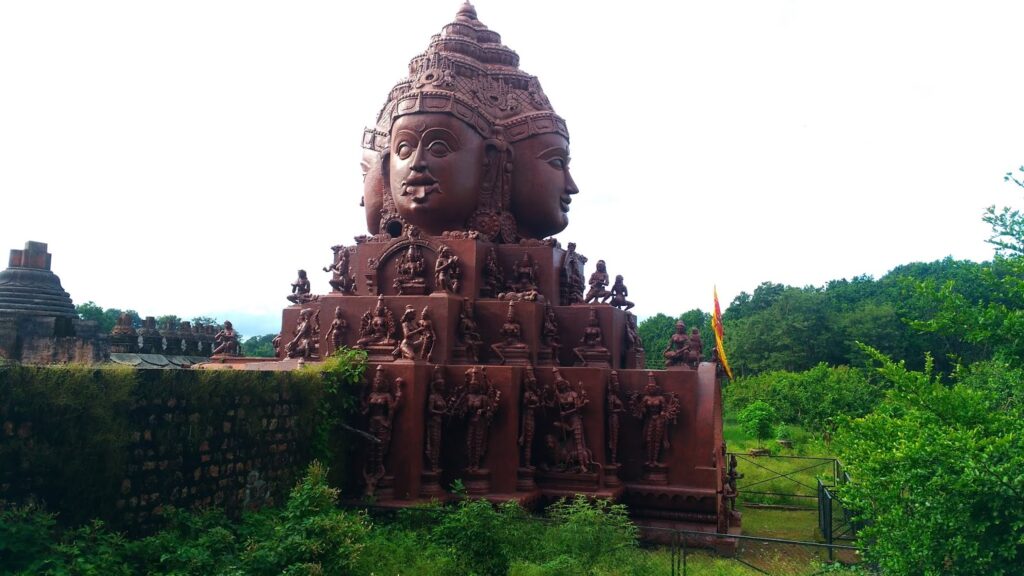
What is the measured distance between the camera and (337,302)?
15.5 m

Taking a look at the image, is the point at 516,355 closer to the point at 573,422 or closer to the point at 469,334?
the point at 469,334

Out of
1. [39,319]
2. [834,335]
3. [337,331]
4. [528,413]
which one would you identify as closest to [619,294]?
[528,413]

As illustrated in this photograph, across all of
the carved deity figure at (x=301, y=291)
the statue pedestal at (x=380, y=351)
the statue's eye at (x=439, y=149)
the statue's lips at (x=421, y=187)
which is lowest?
the statue pedestal at (x=380, y=351)

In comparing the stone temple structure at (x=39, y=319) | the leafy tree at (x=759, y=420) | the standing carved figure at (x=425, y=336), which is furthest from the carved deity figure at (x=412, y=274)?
the leafy tree at (x=759, y=420)

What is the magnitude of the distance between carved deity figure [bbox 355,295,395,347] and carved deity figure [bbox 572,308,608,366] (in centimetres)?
383

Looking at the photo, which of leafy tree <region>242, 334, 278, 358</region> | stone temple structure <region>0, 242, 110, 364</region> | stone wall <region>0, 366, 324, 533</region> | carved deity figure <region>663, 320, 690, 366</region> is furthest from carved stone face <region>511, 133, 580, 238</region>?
leafy tree <region>242, 334, 278, 358</region>

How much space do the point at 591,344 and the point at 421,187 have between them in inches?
196

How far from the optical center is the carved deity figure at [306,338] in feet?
53.2

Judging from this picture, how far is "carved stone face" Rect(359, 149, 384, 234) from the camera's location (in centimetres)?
1859

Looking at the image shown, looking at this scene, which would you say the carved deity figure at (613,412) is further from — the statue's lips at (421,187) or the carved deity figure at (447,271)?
the statue's lips at (421,187)

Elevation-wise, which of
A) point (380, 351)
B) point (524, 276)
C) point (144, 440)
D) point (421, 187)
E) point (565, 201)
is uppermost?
point (565, 201)

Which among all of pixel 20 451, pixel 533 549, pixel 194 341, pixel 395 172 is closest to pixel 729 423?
pixel 194 341

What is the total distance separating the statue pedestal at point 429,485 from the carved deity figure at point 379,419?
697mm

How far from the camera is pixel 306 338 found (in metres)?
16.5
